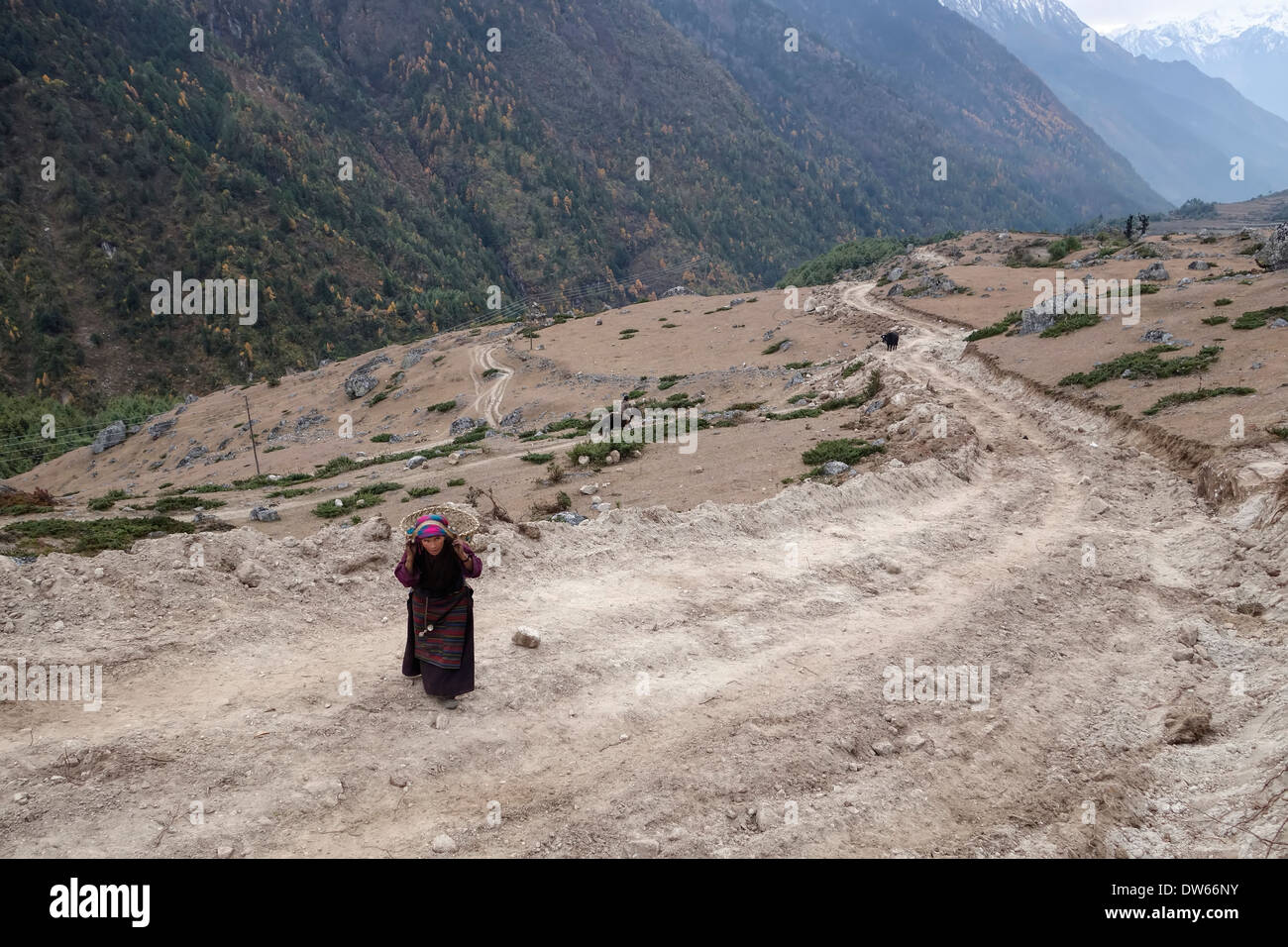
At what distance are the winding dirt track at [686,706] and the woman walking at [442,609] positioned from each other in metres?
0.36

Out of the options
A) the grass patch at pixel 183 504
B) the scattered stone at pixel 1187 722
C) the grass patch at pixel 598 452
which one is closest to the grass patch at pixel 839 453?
the grass patch at pixel 598 452

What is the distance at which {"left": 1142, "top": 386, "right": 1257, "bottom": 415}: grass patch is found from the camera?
17969 mm

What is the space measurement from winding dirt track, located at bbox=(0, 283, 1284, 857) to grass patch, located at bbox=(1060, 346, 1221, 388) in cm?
949

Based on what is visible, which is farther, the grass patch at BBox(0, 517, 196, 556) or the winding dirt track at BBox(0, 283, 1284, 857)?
the grass patch at BBox(0, 517, 196, 556)

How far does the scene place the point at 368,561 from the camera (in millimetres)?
11422

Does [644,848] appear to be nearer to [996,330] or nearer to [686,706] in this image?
[686,706]

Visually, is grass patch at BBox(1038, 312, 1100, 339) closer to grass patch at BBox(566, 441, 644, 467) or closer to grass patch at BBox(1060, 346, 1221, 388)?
grass patch at BBox(1060, 346, 1221, 388)

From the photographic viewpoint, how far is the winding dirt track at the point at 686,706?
6.18 meters

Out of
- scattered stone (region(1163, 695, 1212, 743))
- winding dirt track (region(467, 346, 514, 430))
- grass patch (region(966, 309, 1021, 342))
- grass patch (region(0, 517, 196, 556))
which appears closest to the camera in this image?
scattered stone (region(1163, 695, 1212, 743))

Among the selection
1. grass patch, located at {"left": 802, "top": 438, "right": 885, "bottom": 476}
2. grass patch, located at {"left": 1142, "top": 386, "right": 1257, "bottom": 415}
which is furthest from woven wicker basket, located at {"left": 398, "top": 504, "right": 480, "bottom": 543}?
grass patch, located at {"left": 1142, "top": 386, "right": 1257, "bottom": 415}

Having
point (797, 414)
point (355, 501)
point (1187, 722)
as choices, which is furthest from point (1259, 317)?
point (355, 501)
